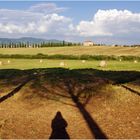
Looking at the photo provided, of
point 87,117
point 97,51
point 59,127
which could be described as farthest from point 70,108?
point 97,51

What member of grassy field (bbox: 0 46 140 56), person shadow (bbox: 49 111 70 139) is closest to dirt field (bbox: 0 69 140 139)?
person shadow (bbox: 49 111 70 139)

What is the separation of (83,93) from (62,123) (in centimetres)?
447

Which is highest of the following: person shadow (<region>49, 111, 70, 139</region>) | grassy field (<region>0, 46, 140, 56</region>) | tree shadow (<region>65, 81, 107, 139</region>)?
tree shadow (<region>65, 81, 107, 139</region>)

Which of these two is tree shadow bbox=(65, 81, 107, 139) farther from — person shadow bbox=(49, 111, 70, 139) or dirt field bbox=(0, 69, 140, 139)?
person shadow bbox=(49, 111, 70, 139)

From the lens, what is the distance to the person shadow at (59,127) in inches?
525

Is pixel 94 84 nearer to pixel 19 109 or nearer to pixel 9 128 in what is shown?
pixel 19 109

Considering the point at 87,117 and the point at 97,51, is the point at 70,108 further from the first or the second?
the point at 97,51

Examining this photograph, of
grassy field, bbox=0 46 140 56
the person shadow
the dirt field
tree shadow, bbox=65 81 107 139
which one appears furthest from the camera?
grassy field, bbox=0 46 140 56

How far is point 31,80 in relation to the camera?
2278 cm

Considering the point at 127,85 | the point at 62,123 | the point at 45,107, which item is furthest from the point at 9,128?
the point at 127,85

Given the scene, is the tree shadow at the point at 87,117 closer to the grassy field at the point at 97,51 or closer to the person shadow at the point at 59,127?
the person shadow at the point at 59,127

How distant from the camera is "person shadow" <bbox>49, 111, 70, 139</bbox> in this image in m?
13.3

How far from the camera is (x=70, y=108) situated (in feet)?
55.7

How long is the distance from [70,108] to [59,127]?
2.56m
